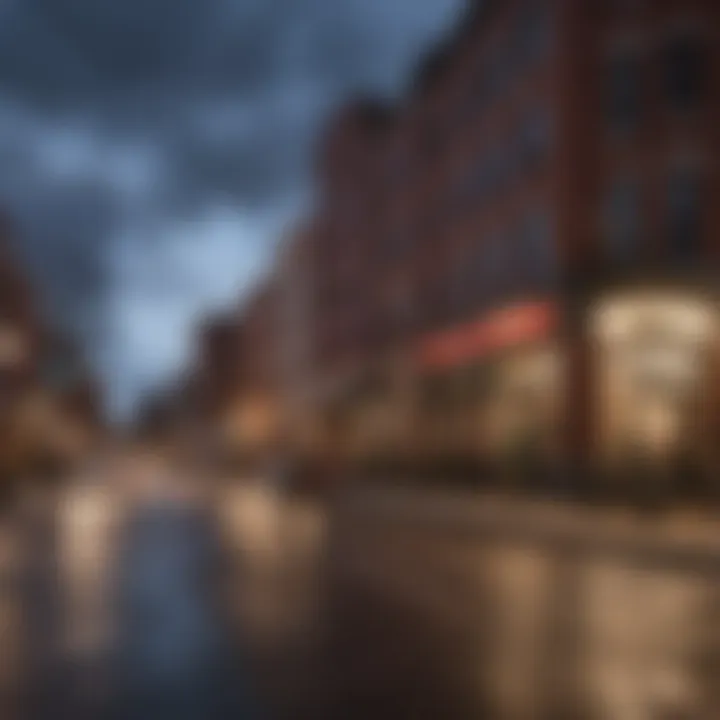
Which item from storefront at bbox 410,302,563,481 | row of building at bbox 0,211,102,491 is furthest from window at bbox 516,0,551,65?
row of building at bbox 0,211,102,491

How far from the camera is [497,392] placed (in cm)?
4119

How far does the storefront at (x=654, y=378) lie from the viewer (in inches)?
1246

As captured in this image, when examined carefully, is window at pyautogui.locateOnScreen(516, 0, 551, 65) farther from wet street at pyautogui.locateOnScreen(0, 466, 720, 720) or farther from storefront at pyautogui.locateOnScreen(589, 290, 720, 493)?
wet street at pyautogui.locateOnScreen(0, 466, 720, 720)

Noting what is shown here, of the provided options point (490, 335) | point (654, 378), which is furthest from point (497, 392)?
point (654, 378)

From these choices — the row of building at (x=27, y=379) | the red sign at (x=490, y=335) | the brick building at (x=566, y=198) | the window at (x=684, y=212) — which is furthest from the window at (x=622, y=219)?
Result: the row of building at (x=27, y=379)

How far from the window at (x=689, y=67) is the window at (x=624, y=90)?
95 cm

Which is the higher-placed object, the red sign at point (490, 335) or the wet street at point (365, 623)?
the red sign at point (490, 335)

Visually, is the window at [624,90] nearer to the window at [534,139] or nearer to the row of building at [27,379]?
the window at [534,139]

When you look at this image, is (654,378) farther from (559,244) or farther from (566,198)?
(566,198)

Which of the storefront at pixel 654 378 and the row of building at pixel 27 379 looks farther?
the row of building at pixel 27 379

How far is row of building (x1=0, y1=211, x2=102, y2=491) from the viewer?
218 feet

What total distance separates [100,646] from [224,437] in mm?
120058

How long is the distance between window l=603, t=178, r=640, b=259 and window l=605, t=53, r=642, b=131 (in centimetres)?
186

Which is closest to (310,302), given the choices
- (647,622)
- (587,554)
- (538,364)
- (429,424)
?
(429,424)
